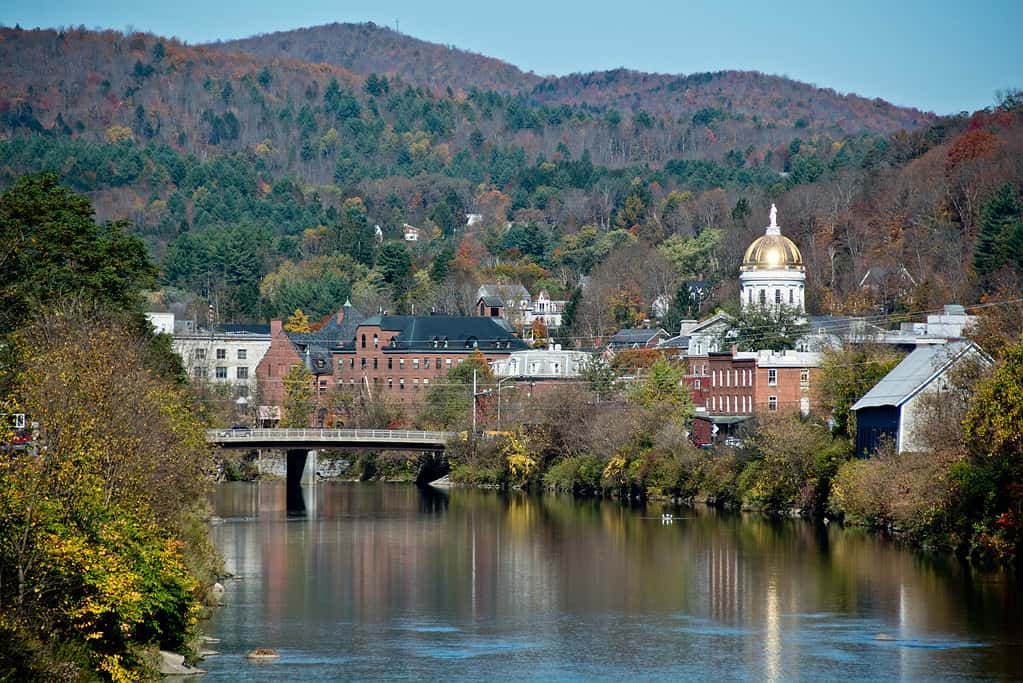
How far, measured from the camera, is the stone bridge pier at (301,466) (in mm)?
109938

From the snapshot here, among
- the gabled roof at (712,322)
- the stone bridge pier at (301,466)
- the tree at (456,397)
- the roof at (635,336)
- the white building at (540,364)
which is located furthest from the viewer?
the roof at (635,336)

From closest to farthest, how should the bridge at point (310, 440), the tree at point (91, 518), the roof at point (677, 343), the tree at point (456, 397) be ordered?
the tree at point (91, 518)
the bridge at point (310, 440)
the tree at point (456, 397)
the roof at point (677, 343)

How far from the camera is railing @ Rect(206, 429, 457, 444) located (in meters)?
98.9

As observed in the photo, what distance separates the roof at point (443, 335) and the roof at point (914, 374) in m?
Answer: 69.5

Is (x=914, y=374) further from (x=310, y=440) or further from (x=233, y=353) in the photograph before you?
(x=233, y=353)

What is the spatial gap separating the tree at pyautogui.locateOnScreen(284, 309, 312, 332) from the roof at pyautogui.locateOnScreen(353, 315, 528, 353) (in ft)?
69.4

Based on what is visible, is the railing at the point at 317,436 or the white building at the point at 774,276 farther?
the white building at the point at 774,276

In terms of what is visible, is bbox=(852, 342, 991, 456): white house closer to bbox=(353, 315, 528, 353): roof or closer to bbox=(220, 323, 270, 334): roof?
bbox=(353, 315, 528, 353): roof

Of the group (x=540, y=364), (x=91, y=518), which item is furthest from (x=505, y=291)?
(x=91, y=518)

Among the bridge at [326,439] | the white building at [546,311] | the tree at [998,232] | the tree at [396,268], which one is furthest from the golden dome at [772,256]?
the tree at [396,268]

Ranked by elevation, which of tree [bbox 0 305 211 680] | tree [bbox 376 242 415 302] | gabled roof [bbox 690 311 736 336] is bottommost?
tree [bbox 0 305 211 680]

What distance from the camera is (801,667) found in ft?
136

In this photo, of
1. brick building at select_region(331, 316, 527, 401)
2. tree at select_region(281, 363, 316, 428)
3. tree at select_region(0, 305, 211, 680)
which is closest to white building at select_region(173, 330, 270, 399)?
tree at select_region(281, 363, 316, 428)

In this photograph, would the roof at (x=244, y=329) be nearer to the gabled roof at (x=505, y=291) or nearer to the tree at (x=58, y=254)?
the gabled roof at (x=505, y=291)
